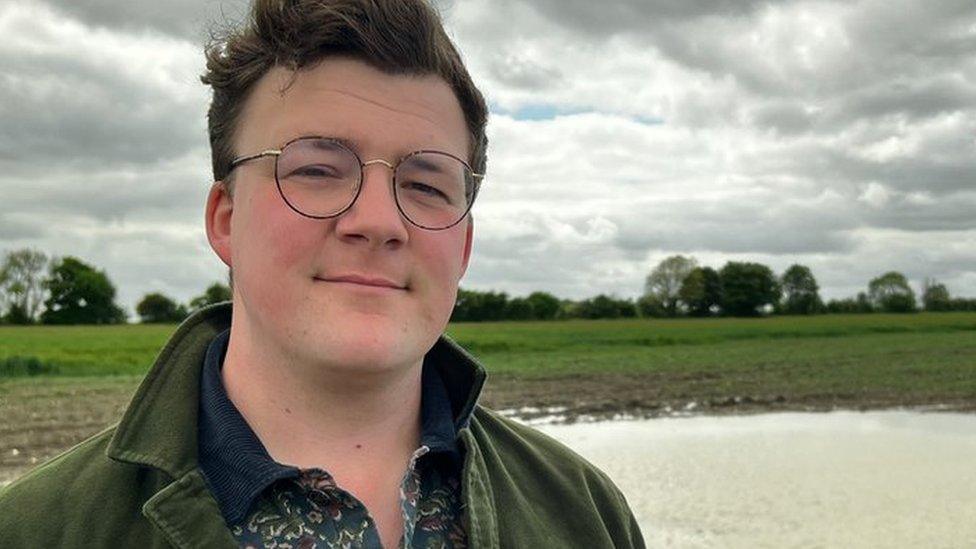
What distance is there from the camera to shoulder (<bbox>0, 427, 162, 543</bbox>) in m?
1.65

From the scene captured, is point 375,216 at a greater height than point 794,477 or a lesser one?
greater

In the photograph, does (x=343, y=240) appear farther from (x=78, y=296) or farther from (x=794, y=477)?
(x=78, y=296)

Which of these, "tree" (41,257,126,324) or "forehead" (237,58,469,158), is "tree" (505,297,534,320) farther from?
"forehead" (237,58,469,158)

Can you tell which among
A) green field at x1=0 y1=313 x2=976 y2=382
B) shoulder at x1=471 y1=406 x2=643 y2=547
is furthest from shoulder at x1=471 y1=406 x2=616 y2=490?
green field at x1=0 y1=313 x2=976 y2=382

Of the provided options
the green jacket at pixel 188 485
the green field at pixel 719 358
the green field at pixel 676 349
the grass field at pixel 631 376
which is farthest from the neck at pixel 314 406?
the green field at pixel 676 349

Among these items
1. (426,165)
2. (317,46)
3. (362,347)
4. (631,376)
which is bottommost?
(631,376)

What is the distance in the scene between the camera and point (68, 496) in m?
1.70

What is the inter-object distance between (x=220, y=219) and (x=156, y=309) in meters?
68.4

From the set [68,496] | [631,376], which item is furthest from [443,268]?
[631,376]

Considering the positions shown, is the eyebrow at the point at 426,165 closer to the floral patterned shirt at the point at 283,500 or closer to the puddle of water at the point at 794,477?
the floral patterned shirt at the point at 283,500

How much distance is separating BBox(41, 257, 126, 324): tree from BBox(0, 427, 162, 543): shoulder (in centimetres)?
6640

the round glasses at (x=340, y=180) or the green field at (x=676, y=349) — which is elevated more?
the round glasses at (x=340, y=180)

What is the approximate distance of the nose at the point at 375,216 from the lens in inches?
69.2

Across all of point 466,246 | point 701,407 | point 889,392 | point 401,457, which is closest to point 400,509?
point 401,457
